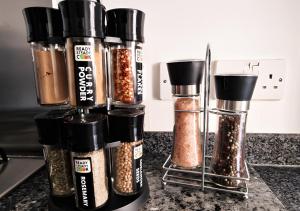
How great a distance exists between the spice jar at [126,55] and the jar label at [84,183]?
5.1 inches

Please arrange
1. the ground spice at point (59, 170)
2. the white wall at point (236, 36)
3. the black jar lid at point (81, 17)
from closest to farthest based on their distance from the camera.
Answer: the black jar lid at point (81, 17) → the ground spice at point (59, 170) → the white wall at point (236, 36)

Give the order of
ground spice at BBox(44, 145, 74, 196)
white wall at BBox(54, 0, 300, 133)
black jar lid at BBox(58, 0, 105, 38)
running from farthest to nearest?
white wall at BBox(54, 0, 300, 133), ground spice at BBox(44, 145, 74, 196), black jar lid at BBox(58, 0, 105, 38)

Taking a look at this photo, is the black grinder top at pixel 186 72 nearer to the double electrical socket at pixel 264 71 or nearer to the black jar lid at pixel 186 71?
the black jar lid at pixel 186 71

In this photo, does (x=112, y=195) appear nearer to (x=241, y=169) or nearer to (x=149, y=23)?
(x=241, y=169)

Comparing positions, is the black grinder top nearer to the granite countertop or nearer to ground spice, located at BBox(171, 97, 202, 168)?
ground spice, located at BBox(171, 97, 202, 168)

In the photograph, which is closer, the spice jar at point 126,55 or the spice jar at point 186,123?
the spice jar at point 126,55

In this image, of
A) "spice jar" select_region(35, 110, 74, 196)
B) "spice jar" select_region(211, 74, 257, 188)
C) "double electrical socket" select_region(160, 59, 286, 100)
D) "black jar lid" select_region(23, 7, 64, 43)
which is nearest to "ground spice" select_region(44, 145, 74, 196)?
"spice jar" select_region(35, 110, 74, 196)

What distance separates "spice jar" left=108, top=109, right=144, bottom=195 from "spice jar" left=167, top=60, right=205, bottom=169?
12 cm

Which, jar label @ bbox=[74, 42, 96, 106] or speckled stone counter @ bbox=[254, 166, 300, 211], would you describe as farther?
speckled stone counter @ bbox=[254, 166, 300, 211]

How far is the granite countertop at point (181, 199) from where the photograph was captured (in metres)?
0.41

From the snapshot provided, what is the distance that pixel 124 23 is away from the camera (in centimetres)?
36

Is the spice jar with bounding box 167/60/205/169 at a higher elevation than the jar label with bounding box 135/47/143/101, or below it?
below

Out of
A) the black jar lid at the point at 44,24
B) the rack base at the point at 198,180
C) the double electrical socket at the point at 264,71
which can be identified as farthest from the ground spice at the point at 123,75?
the double electrical socket at the point at 264,71

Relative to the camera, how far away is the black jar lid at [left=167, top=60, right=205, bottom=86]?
44 centimetres
